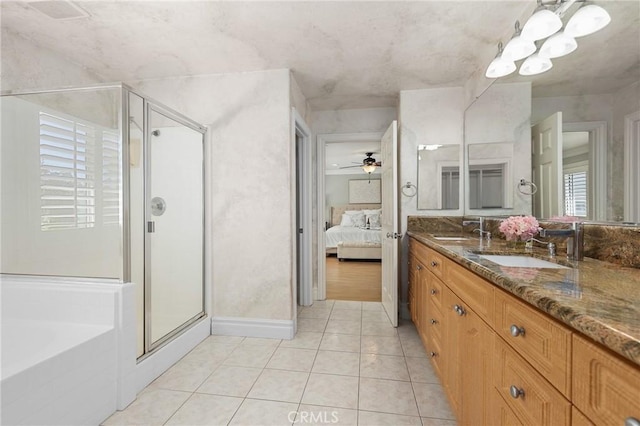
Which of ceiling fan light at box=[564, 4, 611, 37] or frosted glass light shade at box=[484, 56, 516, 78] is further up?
frosted glass light shade at box=[484, 56, 516, 78]

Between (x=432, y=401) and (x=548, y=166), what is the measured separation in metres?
1.45

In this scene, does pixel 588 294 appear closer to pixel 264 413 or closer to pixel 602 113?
pixel 602 113

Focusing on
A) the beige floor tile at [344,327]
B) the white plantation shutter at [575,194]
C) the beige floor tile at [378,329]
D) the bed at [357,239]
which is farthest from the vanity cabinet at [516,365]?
the bed at [357,239]

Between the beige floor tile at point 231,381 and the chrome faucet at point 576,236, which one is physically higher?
the chrome faucet at point 576,236

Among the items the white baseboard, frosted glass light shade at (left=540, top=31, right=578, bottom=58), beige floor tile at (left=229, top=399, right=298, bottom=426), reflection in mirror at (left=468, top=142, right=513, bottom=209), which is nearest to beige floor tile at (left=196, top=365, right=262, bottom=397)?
beige floor tile at (left=229, top=399, right=298, bottom=426)

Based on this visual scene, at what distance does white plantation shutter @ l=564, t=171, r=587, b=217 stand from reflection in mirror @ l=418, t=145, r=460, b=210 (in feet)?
4.56

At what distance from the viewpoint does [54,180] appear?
6.09 feet

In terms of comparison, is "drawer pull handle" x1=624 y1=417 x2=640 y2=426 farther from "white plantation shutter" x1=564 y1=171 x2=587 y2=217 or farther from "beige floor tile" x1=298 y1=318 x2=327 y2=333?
"beige floor tile" x1=298 y1=318 x2=327 y2=333

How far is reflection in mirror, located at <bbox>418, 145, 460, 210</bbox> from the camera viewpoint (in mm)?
2783

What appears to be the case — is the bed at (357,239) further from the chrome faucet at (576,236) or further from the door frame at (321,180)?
the chrome faucet at (576,236)

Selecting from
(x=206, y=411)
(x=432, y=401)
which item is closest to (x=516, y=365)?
(x=432, y=401)

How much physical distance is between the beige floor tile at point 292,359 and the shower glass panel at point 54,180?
1340 mm

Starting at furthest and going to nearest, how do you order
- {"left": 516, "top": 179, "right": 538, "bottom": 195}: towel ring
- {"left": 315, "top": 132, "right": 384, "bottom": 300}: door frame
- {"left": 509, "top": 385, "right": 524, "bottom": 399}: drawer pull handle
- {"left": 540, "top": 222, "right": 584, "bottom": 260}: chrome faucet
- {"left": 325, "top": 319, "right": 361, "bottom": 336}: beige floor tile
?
{"left": 315, "top": 132, "right": 384, "bottom": 300}: door frame, {"left": 325, "top": 319, "right": 361, "bottom": 336}: beige floor tile, {"left": 516, "top": 179, "right": 538, "bottom": 195}: towel ring, {"left": 540, "top": 222, "right": 584, "bottom": 260}: chrome faucet, {"left": 509, "top": 385, "right": 524, "bottom": 399}: drawer pull handle

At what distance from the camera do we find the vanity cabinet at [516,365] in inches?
19.5
